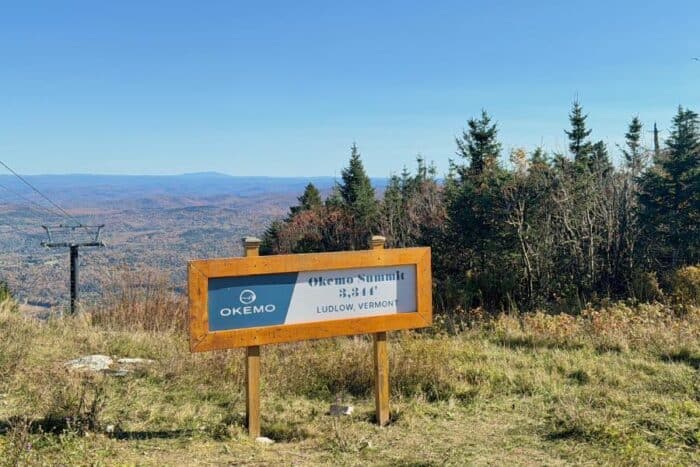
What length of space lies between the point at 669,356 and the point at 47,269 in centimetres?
1395

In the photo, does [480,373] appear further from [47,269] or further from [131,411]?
[47,269]

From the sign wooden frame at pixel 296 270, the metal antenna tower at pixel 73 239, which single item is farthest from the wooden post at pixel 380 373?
the metal antenna tower at pixel 73 239

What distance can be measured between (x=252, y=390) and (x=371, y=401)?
1367 millimetres

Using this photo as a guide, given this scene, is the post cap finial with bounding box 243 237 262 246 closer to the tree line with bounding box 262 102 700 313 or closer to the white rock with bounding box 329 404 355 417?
the white rock with bounding box 329 404 355 417

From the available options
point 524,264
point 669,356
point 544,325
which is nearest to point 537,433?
point 669,356

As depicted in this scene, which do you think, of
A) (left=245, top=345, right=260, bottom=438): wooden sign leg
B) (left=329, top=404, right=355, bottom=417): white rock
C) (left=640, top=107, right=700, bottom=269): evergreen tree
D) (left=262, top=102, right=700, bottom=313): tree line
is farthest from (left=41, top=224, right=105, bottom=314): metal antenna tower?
(left=640, top=107, right=700, bottom=269): evergreen tree

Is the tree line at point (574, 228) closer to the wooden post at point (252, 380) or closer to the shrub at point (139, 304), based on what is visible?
the shrub at point (139, 304)

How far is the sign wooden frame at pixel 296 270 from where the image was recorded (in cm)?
378

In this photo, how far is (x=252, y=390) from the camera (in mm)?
4047

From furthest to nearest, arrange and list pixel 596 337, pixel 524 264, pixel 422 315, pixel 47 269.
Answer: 1. pixel 524 264
2. pixel 47 269
3. pixel 596 337
4. pixel 422 315

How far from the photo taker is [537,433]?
402cm

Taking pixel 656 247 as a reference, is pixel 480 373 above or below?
below

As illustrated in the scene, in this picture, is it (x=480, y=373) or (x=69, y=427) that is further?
(x=480, y=373)

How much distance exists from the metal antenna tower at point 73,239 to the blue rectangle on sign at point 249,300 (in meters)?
15.6
